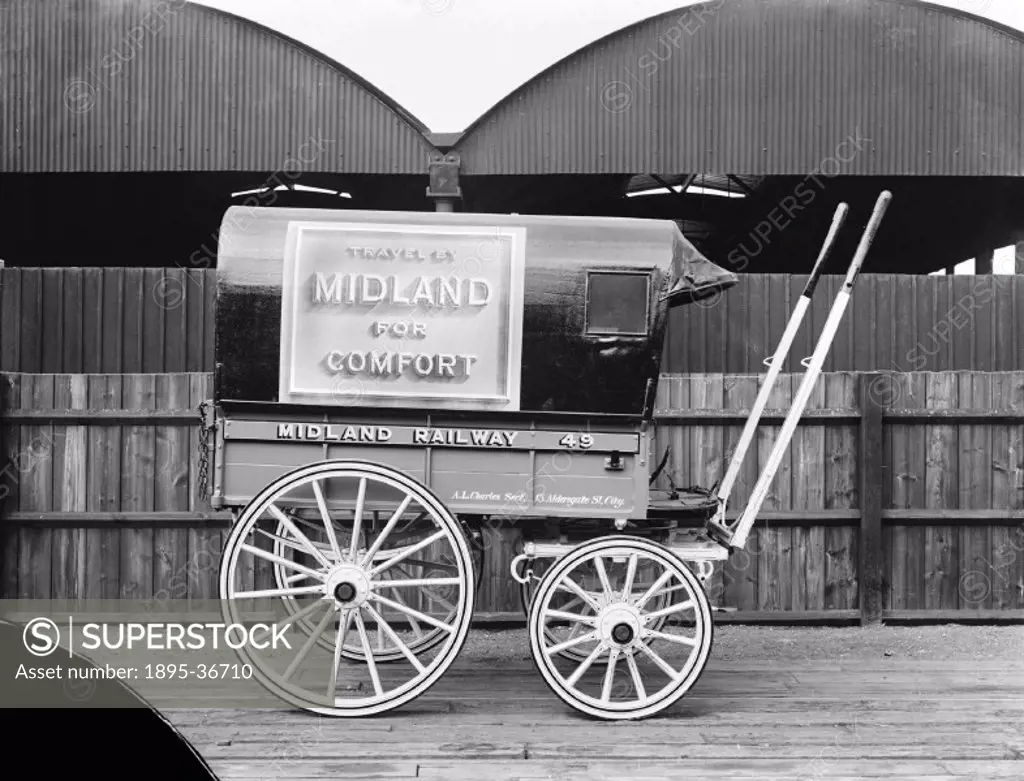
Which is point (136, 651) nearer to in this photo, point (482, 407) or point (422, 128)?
point (482, 407)

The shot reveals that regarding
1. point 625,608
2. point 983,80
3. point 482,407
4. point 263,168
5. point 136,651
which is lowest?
point 136,651

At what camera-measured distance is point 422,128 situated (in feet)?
32.1

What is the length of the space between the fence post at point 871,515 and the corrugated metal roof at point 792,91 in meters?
2.97

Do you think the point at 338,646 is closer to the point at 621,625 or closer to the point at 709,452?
the point at 621,625

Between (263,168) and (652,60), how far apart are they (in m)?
3.60

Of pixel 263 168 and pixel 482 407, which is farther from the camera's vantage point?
pixel 263 168

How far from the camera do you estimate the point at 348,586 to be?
16.1ft

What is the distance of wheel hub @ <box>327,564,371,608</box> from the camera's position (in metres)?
4.91

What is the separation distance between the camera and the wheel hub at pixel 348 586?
4910 millimetres

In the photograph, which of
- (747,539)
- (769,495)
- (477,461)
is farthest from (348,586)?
(769,495)

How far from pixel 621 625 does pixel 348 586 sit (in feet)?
4.19

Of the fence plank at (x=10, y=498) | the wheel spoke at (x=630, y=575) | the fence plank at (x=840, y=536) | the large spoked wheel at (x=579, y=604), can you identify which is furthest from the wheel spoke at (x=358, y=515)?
the fence plank at (x=840, y=536)

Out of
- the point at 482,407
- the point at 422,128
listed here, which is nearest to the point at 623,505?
the point at 482,407

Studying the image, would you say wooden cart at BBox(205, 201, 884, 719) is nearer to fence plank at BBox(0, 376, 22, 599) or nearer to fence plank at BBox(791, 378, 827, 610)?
fence plank at BBox(791, 378, 827, 610)
